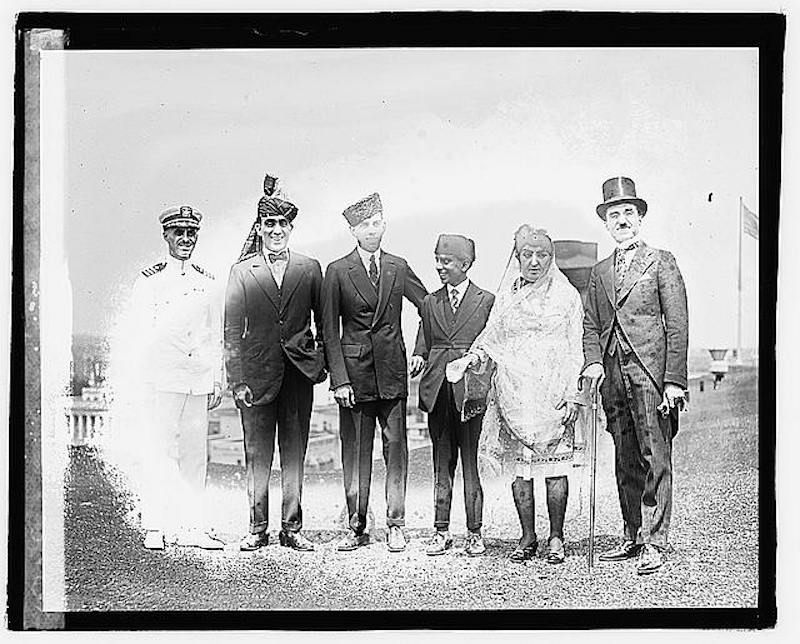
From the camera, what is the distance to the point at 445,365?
151 cm

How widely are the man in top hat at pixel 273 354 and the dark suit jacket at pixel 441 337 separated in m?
0.15

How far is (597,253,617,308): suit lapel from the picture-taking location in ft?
4.98

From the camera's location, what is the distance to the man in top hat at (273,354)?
1510mm

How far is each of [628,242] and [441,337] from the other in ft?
1.01

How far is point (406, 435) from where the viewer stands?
1517 millimetres

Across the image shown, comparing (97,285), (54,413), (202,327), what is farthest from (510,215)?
(54,413)

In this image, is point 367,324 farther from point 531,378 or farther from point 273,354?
point 531,378

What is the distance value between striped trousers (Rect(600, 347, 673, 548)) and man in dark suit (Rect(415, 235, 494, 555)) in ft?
0.69

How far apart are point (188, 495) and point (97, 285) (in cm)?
33

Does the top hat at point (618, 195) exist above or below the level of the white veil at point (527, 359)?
above

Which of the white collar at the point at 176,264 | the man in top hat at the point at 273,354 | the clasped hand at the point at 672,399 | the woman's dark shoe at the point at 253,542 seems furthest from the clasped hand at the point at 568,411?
the white collar at the point at 176,264

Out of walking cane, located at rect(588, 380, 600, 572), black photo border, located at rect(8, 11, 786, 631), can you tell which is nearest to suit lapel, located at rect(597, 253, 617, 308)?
walking cane, located at rect(588, 380, 600, 572)

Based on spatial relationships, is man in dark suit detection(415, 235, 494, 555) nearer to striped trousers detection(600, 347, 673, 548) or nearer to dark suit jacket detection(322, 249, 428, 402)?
dark suit jacket detection(322, 249, 428, 402)

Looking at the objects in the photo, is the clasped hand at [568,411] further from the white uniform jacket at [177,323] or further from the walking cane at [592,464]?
the white uniform jacket at [177,323]
